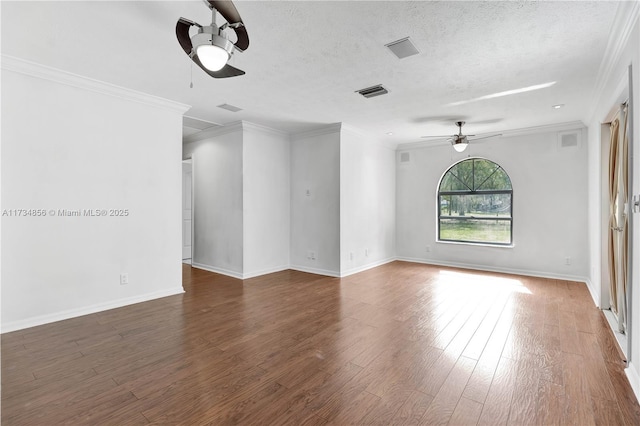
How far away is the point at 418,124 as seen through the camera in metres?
5.49

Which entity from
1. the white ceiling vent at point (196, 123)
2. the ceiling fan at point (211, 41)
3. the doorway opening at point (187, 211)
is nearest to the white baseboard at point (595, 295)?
the ceiling fan at point (211, 41)

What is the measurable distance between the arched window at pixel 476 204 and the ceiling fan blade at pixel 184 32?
5921mm

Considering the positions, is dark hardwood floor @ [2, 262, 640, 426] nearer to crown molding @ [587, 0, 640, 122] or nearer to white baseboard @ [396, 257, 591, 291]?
white baseboard @ [396, 257, 591, 291]

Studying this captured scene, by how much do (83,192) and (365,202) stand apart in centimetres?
453

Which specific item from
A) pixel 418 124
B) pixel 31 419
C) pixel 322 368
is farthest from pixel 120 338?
pixel 418 124

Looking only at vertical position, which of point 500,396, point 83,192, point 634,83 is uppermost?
point 634,83

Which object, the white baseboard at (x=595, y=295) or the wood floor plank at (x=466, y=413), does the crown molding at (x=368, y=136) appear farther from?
the wood floor plank at (x=466, y=413)

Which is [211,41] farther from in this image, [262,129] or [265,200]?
[265,200]

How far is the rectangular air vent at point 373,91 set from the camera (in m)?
3.81

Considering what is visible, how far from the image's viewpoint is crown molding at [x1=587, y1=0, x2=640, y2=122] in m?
2.20

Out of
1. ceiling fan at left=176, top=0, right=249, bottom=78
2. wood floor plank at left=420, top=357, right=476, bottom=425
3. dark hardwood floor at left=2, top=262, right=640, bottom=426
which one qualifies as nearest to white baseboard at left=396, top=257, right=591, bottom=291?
dark hardwood floor at left=2, top=262, right=640, bottom=426

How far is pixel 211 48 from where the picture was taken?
6.45 ft

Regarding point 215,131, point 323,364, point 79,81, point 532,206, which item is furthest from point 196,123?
point 532,206

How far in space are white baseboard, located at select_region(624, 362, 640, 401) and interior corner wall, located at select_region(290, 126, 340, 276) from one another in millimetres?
3844
